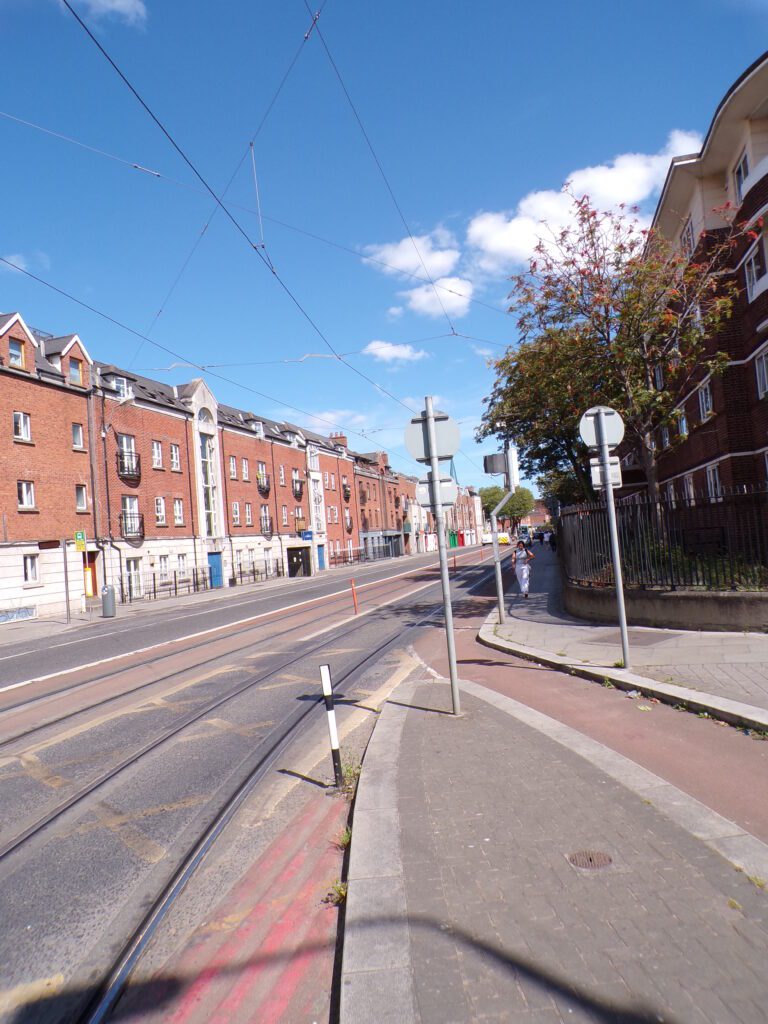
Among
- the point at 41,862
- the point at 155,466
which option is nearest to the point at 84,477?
the point at 155,466

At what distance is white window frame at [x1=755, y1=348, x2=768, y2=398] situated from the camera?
1695 centimetres

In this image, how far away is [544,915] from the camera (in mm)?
3273

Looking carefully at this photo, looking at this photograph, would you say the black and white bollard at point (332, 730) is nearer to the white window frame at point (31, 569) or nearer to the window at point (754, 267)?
the window at point (754, 267)

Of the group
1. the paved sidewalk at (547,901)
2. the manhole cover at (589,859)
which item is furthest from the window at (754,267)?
the manhole cover at (589,859)

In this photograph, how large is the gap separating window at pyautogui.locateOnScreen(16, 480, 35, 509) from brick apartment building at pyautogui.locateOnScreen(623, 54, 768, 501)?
24.3 m

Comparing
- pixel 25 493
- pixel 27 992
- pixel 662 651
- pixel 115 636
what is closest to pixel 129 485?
pixel 25 493

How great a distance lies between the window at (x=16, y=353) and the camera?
28.6 meters

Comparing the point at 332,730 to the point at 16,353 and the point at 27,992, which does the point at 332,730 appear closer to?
the point at 27,992

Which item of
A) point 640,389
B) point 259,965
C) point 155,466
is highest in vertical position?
point 155,466

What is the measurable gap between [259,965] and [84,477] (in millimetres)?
32034

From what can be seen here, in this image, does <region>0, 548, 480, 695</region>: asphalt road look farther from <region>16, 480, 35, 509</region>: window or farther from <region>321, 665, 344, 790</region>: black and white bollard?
<region>321, 665, 344, 790</region>: black and white bollard

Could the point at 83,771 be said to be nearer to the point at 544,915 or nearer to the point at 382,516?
the point at 544,915

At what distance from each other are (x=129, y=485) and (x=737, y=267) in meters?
29.1

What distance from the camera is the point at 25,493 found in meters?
28.8
